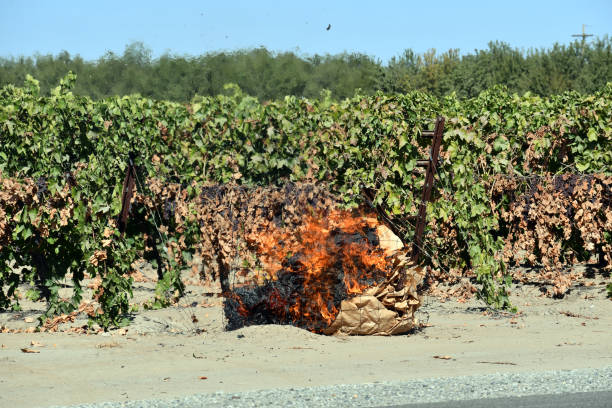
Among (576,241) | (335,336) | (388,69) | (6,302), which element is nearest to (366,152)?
(335,336)

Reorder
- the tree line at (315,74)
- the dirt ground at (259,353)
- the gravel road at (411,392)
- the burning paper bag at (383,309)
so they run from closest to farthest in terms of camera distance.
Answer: the gravel road at (411,392) < the dirt ground at (259,353) < the burning paper bag at (383,309) < the tree line at (315,74)

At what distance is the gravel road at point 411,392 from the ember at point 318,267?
217cm

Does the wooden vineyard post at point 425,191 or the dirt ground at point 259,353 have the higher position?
the wooden vineyard post at point 425,191

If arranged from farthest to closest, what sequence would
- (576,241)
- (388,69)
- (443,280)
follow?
(388,69)
(576,241)
(443,280)

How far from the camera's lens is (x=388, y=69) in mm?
46625

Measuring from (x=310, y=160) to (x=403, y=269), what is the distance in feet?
14.1

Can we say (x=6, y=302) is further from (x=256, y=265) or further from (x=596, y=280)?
(x=596, y=280)

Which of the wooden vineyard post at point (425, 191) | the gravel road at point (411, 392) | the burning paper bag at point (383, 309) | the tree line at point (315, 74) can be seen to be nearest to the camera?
the gravel road at point (411, 392)

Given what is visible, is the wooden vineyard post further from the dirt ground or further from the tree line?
the tree line

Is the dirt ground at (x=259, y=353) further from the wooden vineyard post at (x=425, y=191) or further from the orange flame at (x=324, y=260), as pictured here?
the wooden vineyard post at (x=425, y=191)

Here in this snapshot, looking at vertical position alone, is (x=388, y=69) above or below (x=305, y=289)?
above

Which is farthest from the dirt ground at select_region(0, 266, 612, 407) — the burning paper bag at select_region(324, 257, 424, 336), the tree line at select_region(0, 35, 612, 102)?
the tree line at select_region(0, 35, 612, 102)

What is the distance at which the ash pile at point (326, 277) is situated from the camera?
8.05 m

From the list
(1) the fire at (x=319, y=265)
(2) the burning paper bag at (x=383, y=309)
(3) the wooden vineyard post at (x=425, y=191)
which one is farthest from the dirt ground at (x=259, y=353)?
(3) the wooden vineyard post at (x=425, y=191)
